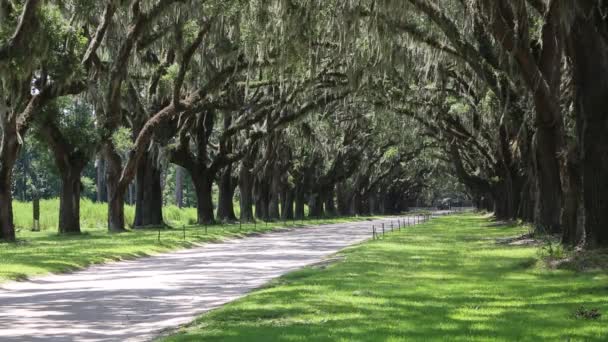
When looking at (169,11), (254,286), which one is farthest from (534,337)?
(169,11)

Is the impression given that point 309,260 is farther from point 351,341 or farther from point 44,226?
point 44,226

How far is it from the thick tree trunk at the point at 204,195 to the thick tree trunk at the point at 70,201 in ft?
32.1

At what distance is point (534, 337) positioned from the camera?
8688 millimetres

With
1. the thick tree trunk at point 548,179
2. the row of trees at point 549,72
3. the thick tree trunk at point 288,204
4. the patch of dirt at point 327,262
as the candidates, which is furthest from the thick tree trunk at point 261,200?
the patch of dirt at point 327,262

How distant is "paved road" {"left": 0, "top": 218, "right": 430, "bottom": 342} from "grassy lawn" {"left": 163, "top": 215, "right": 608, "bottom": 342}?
0.78 metres

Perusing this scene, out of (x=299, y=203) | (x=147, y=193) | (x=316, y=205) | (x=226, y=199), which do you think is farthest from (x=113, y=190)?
(x=316, y=205)

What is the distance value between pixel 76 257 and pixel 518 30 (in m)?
12.1

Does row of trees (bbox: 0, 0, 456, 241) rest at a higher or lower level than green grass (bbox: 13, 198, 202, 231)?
higher

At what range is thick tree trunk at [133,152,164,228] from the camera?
40.7 m

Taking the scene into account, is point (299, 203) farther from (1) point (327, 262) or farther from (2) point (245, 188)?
(1) point (327, 262)

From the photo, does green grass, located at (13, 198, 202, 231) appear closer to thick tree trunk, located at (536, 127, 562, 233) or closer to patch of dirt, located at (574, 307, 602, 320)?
thick tree trunk, located at (536, 127, 562, 233)

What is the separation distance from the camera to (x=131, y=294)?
13.2 meters

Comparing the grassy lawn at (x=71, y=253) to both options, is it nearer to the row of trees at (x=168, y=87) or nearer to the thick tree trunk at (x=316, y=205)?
the row of trees at (x=168, y=87)

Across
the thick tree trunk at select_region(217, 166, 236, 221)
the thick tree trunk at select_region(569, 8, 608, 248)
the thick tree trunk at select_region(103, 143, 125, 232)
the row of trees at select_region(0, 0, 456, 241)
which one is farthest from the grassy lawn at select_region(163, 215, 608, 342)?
the thick tree trunk at select_region(217, 166, 236, 221)
